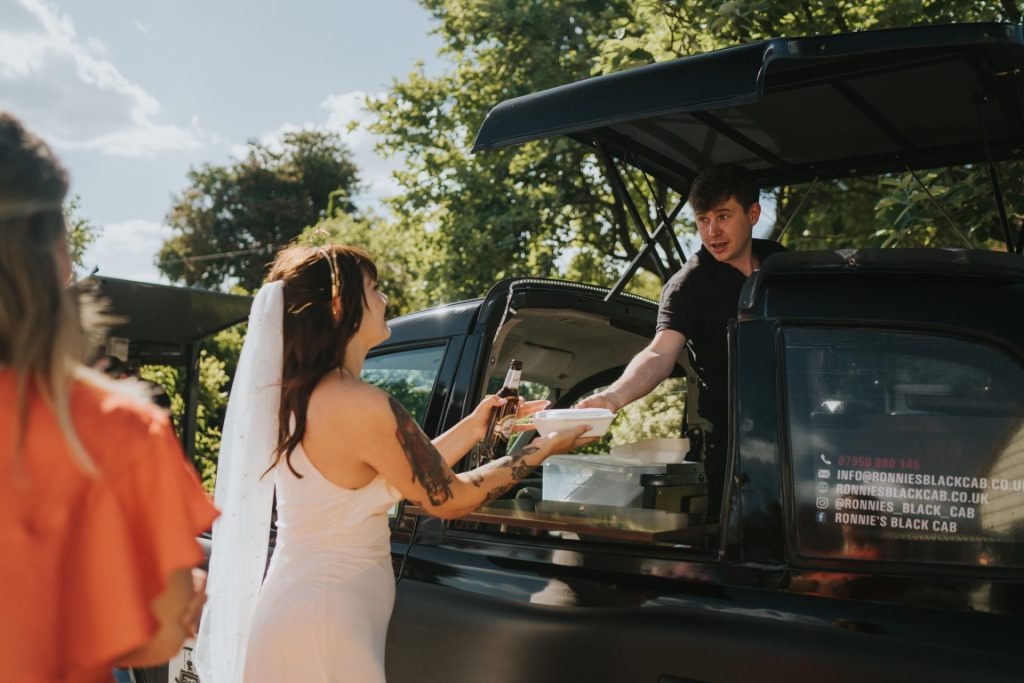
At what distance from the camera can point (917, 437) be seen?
1.95 meters

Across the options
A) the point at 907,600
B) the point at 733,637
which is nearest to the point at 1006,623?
the point at 907,600

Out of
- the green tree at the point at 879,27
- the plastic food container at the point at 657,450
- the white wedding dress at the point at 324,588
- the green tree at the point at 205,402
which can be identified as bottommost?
the white wedding dress at the point at 324,588

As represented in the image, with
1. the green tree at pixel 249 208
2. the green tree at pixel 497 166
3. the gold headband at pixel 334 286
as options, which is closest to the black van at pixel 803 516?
the gold headband at pixel 334 286

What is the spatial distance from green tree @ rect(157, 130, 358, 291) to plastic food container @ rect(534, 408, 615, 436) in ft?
123

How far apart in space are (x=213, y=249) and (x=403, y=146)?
1127 inches

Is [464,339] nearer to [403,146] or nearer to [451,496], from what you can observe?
[451,496]

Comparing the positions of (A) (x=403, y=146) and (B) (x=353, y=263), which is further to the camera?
(A) (x=403, y=146)

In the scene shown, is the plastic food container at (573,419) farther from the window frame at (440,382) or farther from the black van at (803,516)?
the window frame at (440,382)

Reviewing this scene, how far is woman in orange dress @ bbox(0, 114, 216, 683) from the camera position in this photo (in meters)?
1.34

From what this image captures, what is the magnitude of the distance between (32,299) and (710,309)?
221 centimetres

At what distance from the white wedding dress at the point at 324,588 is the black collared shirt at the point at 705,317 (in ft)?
3.83

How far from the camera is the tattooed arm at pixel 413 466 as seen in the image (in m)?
2.28

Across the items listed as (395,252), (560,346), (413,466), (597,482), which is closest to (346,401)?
(413,466)

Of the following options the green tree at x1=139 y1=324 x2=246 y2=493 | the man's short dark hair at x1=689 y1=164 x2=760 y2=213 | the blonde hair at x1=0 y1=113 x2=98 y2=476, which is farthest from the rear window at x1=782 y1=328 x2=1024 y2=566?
the green tree at x1=139 y1=324 x2=246 y2=493
